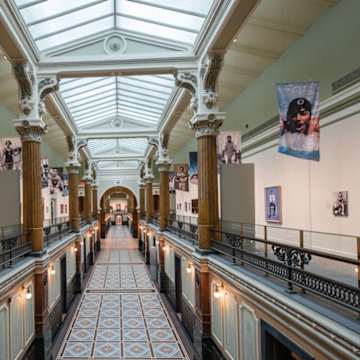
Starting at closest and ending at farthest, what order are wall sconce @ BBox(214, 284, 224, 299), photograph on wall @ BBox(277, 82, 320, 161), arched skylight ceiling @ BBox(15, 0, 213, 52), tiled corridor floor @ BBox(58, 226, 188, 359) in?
photograph on wall @ BBox(277, 82, 320, 161) < wall sconce @ BBox(214, 284, 224, 299) < arched skylight ceiling @ BBox(15, 0, 213, 52) < tiled corridor floor @ BBox(58, 226, 188, 359)

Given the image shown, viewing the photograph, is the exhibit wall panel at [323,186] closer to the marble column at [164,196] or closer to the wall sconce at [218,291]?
the wall sconce at [218,291]

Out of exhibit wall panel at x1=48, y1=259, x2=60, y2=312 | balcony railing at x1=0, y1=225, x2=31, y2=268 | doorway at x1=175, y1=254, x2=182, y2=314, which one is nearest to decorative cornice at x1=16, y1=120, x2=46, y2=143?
balcony railing at x1=0, y1=225, x2=31, y2=268

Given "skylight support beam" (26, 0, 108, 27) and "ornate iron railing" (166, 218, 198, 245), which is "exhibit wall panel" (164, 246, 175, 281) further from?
"skylight support beam" (26, 0, 108, 27)

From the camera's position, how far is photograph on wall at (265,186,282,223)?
427 inches

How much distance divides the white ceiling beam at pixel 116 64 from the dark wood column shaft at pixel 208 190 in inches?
90.1

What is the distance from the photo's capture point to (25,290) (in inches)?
341

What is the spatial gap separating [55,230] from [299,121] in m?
11.3

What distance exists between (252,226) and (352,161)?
→ 8.19 ft

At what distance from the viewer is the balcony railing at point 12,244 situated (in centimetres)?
788

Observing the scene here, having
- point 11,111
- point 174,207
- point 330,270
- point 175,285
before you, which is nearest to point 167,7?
point 330,270

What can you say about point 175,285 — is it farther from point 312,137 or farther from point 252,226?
point 312,137

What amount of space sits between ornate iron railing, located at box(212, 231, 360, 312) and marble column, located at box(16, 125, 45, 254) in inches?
210

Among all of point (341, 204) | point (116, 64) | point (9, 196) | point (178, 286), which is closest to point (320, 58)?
point (341, 204)

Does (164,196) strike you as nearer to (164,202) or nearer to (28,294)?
(164,202)
